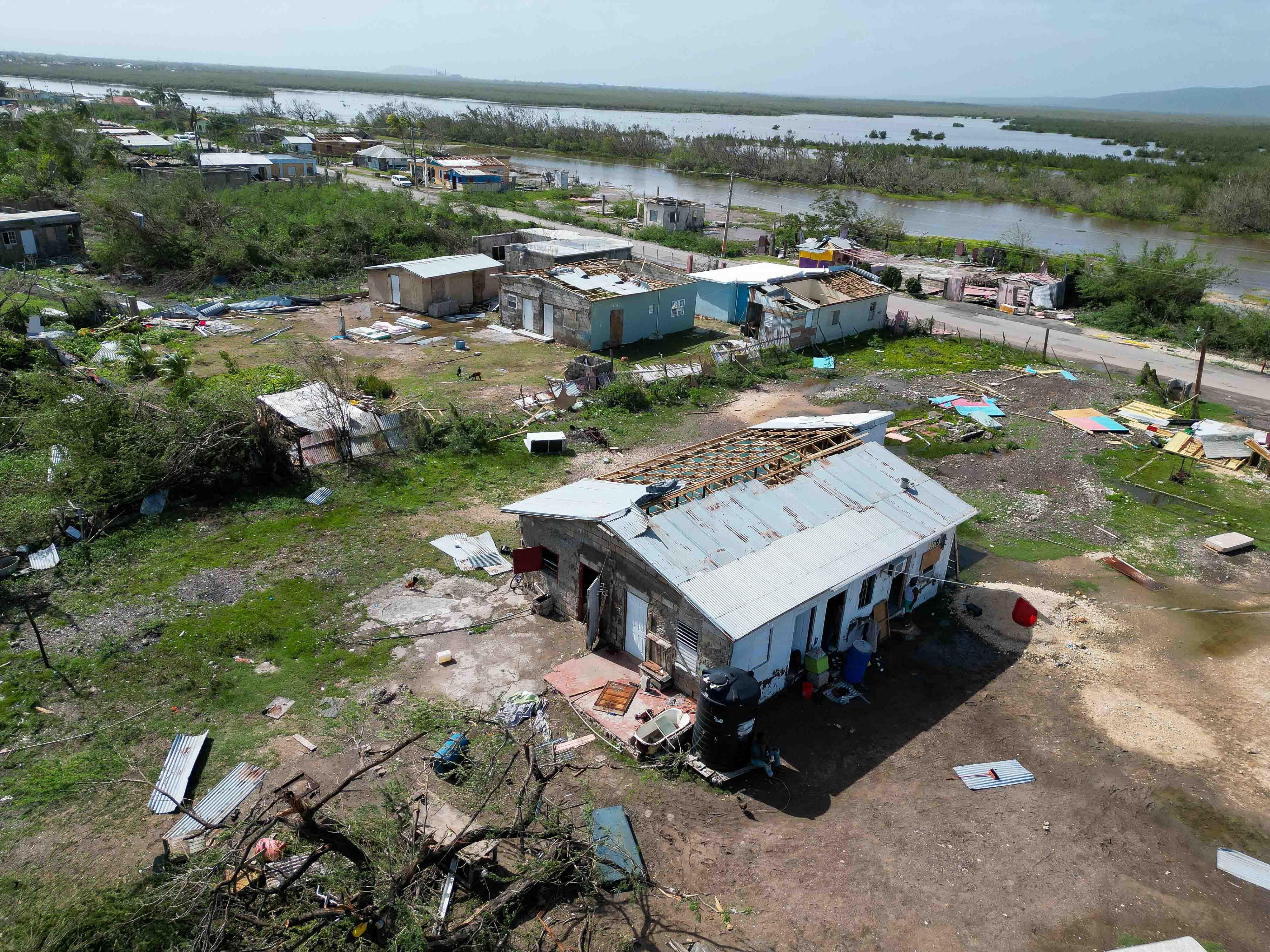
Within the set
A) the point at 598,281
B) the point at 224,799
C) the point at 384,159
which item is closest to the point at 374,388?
the point at 598,281

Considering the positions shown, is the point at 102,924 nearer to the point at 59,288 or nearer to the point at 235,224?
the point at 59,288

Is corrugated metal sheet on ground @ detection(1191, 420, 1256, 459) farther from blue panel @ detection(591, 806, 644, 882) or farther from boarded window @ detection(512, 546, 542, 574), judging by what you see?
blue panel @ detection(591, 806, 644, 882)

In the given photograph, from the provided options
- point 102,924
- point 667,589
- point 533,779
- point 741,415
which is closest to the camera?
point 102,924

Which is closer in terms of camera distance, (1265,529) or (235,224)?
(1265,529)

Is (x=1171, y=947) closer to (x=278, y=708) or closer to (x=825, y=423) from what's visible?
(x=825, y=423)

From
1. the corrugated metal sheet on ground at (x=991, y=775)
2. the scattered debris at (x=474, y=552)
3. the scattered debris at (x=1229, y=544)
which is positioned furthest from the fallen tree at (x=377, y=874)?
the scattered debris at (x=1229, y=544)

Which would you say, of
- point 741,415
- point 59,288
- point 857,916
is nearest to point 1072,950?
point 857,916

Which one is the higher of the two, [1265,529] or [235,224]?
[235,224]
